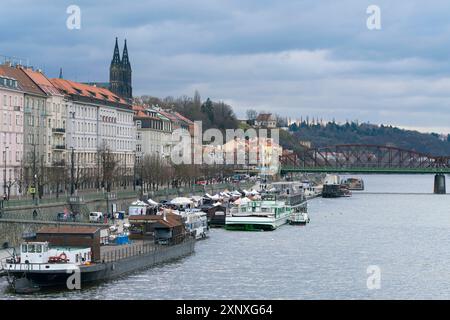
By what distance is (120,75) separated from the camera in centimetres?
17550

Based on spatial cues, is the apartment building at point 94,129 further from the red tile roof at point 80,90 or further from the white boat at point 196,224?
the white boat at point 196,224

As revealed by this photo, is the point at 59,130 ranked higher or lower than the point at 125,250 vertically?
higher

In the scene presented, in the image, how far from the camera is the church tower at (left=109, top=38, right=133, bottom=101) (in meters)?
174

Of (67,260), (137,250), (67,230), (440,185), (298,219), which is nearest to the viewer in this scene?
(67,260)

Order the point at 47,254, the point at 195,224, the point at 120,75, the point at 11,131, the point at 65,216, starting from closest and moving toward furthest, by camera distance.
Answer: the point at 47,254 < the point at 65,216 < the point at 195,224 < the point at 11,131 < the point at 120,75

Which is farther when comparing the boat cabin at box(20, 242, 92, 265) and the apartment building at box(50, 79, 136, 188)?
the apartment building at box(50, 79, 136, 188)

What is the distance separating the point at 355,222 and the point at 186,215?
94.6ft

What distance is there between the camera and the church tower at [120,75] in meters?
174

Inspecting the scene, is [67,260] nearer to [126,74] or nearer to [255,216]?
[255,216]

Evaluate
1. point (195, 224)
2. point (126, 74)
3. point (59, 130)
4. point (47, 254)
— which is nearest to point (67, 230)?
point (47, 254)

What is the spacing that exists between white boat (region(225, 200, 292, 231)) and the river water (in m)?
1.30

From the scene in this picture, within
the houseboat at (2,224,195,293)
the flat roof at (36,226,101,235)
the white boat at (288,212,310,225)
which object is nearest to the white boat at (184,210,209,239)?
the houseboat at (2,224,195,293)

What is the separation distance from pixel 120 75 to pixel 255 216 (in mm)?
92219

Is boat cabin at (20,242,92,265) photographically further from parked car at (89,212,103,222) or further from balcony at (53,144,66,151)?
balcony at (53,144,66,151)
